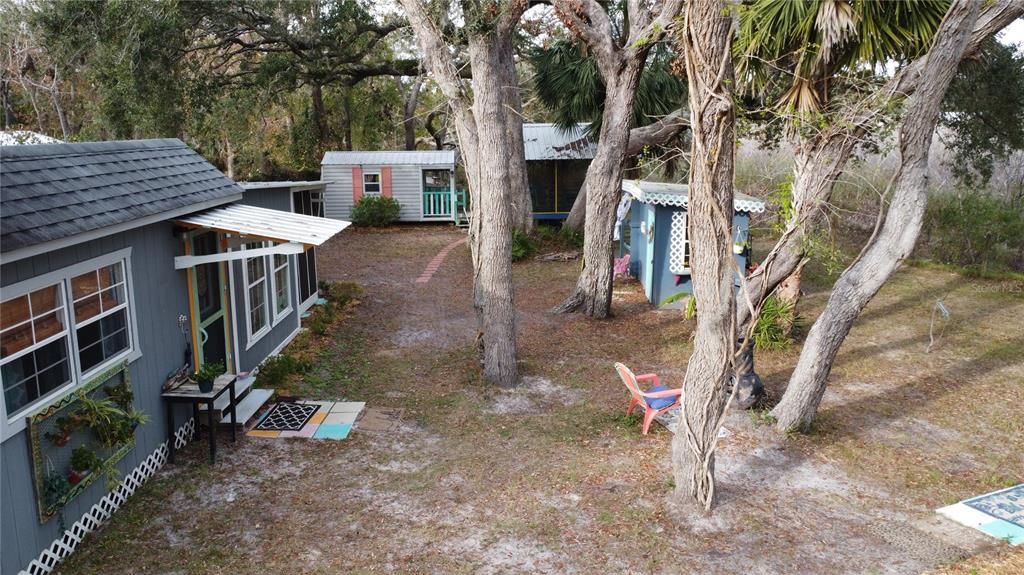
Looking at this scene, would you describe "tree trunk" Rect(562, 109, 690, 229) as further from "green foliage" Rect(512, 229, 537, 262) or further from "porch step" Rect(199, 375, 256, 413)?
"porch step" Rect(199, 375, 256, 413)

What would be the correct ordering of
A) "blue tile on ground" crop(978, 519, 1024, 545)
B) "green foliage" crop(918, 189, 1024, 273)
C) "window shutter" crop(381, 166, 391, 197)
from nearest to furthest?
"blue tile on ground" crop(978, 519, 1024, 545)
"green foliage" crop(918, 189, 1024, 273)
"window shutter" crop(381, 166, 391, 197)

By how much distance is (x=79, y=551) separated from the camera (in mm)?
4832

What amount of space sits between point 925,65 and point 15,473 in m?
8.05

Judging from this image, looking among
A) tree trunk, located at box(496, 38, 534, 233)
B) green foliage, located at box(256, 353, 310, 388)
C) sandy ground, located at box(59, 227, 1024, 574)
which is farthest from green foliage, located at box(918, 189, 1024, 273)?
green foliage, located at box(256, 353, 310, 388)

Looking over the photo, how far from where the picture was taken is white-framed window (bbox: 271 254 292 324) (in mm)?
9413

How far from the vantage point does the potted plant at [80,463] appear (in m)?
4.79

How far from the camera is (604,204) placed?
1182 centimetres

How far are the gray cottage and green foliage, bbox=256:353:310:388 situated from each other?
0.43m

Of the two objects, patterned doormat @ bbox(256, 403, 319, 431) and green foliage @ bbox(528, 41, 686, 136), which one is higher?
green foliage @ bbox(528, 41, 686, 136)

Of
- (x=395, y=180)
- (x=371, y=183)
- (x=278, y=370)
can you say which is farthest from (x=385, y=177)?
(x=278, y=370)

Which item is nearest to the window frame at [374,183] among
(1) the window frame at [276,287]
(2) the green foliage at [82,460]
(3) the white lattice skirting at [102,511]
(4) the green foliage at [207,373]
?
(1) the window frame at [276,287]

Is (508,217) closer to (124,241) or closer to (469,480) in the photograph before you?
(469,480)

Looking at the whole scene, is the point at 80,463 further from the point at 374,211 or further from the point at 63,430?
the point at 374,211

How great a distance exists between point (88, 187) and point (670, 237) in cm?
920
